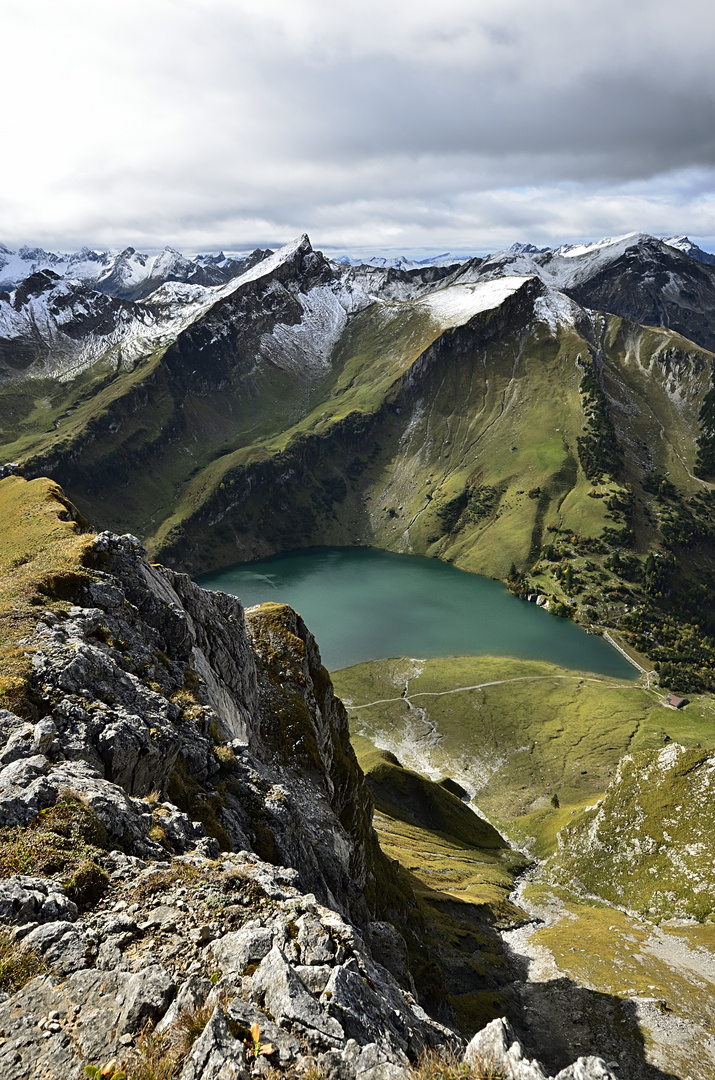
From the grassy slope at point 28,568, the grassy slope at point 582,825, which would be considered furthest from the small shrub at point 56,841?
the grassy slope at point 582,825

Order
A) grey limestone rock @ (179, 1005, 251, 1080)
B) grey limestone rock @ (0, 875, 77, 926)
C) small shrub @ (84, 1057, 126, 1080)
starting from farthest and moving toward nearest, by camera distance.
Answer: grey limestone rock @ (0, 875, 77, 926) < grey limestone rock @ (179, 1005, 251, 1080) < small shrub @ (84, 1057, 126, 1080)

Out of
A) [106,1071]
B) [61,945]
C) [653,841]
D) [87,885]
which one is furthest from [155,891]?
[653,841]

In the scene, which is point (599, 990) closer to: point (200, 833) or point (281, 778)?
point (281, 778)

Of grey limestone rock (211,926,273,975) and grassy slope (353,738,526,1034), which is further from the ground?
grey limestone rock (211,926,273,975)

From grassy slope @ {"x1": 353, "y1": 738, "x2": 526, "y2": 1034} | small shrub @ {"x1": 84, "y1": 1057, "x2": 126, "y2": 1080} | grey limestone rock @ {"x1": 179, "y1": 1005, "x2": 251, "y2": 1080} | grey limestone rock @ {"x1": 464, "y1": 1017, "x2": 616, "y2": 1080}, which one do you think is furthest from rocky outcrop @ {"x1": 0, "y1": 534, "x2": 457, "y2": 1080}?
grassy slope @ {"x1": 353, "y1": 738, "x2": 526, "y2": 1034}

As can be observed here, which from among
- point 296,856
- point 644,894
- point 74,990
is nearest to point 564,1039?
point 644,894

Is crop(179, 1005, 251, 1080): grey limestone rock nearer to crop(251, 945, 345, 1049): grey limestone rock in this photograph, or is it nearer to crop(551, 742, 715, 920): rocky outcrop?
crop(251, 945, 345, 1049): grey limestone rock
